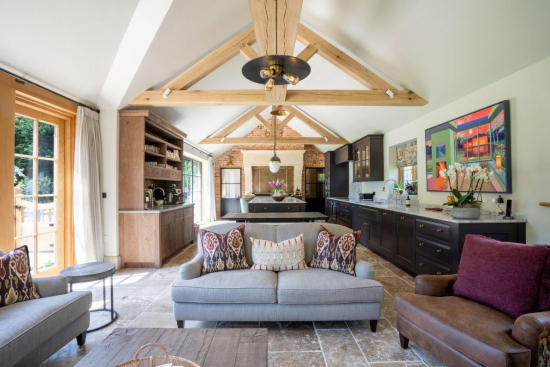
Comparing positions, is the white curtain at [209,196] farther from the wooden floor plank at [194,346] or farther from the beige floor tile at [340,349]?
the wooden floor plank at [194,346]

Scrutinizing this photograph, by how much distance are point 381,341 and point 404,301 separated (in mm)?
456

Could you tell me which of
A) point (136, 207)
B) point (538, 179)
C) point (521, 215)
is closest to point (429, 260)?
point (521, 215)

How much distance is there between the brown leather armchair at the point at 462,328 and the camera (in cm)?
131

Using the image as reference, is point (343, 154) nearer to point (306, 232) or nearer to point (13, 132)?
point (306, 232)

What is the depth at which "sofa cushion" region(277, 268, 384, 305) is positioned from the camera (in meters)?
2.12

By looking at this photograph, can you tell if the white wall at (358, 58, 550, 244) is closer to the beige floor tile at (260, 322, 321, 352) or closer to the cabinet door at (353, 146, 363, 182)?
the beige floor tile at (260, 322, 321, 352)

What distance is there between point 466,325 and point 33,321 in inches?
98.2

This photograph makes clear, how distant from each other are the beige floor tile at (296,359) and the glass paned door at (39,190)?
2861mm

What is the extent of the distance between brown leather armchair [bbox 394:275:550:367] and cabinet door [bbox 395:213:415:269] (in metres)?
1.58

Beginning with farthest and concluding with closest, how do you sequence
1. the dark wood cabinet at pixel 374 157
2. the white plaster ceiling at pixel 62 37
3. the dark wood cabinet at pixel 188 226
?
the dark wood cabinet at pixel 374 157, the dark wood cabinet at pixel 188 226, the white plaster ceiling at pixel 62 37

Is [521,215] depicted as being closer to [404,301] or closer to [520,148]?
[520,148]

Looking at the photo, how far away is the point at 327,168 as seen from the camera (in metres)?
9.18

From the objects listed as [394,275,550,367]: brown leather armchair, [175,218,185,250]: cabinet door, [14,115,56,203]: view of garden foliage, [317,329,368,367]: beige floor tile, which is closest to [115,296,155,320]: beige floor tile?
[14,115,56,203]: view of garden foliage

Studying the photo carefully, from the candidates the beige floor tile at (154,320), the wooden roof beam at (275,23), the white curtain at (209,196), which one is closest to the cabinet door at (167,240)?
the beige floor tile at (154,320)
